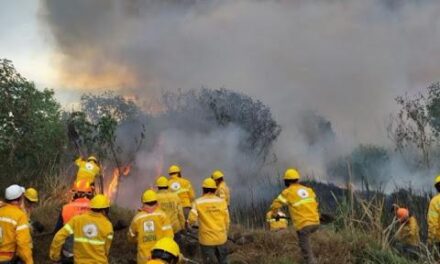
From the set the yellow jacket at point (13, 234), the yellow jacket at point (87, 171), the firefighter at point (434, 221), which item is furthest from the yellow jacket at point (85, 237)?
the firefighter at point (434, 221)

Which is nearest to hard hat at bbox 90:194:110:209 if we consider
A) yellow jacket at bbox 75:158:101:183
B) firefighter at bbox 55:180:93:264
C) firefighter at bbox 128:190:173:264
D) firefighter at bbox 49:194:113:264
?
firefighter at bbox 49:194:113:264

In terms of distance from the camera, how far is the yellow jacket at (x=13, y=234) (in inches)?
312

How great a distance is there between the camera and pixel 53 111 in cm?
1967

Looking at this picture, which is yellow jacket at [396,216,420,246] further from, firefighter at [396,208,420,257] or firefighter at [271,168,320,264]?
firefighter at [271,168,320,264]

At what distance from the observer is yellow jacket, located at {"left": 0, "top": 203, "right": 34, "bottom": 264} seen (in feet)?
26.0

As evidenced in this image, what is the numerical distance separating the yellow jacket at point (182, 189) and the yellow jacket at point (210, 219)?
3434 millimetres

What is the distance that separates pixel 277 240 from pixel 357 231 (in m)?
2.07

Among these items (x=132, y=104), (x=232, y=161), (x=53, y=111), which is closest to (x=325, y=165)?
(x=232, y=161)

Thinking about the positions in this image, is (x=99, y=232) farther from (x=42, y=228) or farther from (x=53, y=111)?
(x=53, y=111)

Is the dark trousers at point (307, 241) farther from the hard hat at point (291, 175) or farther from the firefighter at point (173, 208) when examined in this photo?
the firefighter at point (173, 208)

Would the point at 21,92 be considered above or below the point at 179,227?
above

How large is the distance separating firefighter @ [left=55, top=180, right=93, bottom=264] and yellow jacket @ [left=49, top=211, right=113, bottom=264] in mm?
115

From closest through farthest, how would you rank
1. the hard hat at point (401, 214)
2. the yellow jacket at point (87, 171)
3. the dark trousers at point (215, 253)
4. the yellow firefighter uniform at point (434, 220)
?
the yellow firefighter uniform at point (434, 220) < the dark trousers at point (215, 253) < the hard hat at point (401, 214) < the yellow jacket at point (87, 171)

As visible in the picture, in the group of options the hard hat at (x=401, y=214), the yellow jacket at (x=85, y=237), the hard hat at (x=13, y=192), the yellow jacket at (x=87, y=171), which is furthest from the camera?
the yellow jacket at (x=87, y=171)
